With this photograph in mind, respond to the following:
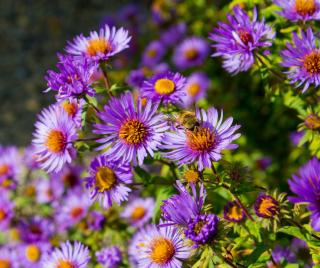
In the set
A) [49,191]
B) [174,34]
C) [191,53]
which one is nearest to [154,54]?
[174,34]

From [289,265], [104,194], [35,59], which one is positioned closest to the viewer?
[289,265]

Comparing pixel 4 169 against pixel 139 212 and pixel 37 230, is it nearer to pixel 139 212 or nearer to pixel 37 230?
pixel 37 230

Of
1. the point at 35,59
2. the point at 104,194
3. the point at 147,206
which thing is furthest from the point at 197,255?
the point at 35,59

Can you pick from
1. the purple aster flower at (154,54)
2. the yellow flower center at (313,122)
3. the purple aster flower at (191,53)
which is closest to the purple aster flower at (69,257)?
the yellow flower center at (313,122)

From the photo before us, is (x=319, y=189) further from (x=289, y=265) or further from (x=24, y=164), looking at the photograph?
(x=24, y=164)

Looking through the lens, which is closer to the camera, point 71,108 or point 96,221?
point 71,108

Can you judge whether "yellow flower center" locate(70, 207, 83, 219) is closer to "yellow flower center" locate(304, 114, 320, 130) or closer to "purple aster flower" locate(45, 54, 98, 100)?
"purple aster flower" locate(45, 54, 98, 100)
